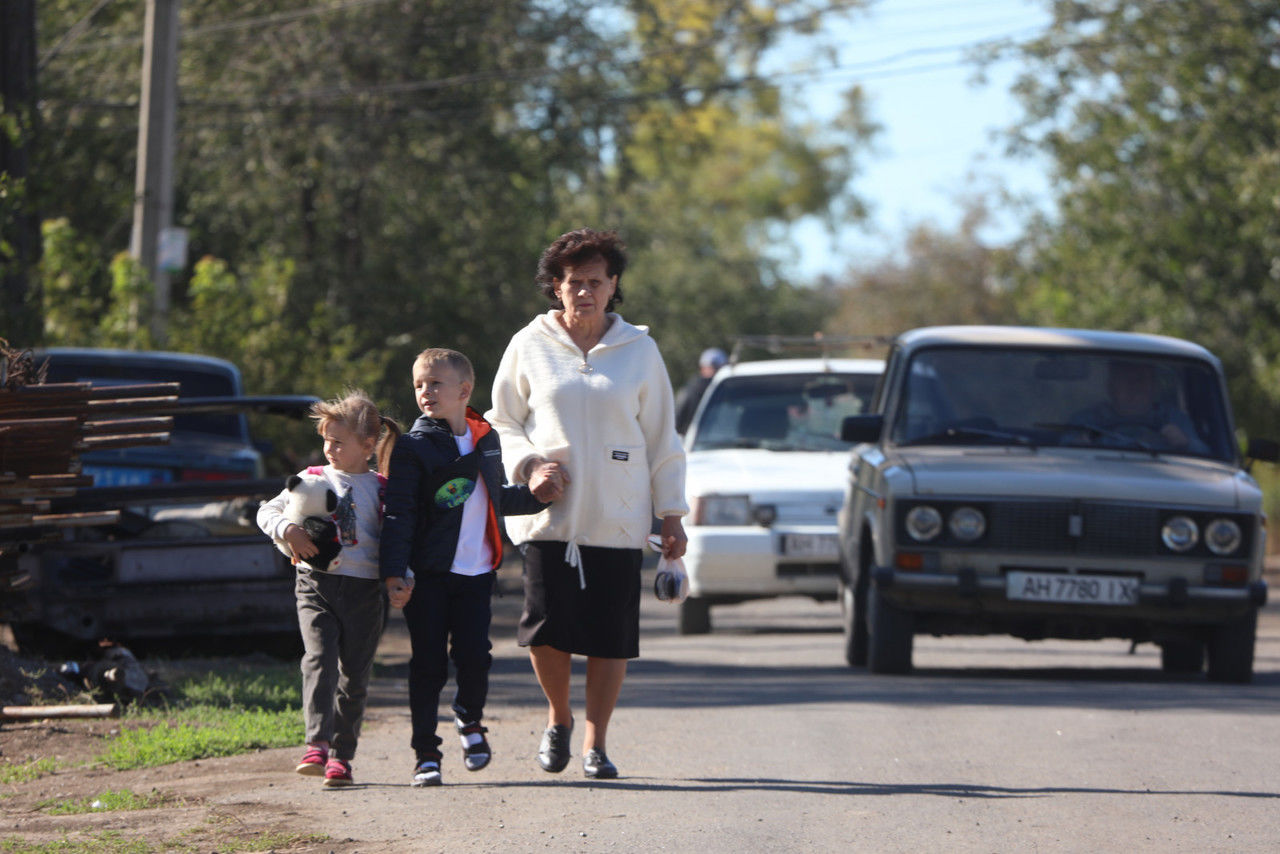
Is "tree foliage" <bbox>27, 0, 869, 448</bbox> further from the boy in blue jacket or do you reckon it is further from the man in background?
the boy in blue jacket

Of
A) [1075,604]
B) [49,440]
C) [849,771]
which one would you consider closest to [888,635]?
[1075,604]

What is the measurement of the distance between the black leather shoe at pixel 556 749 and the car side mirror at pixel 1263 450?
5.37m

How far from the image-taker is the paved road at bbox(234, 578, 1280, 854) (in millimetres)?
5711

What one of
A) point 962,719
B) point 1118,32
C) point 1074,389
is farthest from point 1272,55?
point 962,719

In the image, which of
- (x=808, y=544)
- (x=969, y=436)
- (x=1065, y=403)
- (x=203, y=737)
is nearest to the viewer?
(x=203, y=737)

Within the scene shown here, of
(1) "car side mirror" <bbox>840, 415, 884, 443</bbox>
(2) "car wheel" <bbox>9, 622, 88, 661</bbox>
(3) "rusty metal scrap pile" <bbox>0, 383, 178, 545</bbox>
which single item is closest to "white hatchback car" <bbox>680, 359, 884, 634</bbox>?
(1) "car side mirror" <bbox>840, 415, 884, 443</bbox>

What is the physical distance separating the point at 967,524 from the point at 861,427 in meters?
1.05

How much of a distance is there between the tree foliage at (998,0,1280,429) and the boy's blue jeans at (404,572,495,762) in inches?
751

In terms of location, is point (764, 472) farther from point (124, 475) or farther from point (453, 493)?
point (453, 493)

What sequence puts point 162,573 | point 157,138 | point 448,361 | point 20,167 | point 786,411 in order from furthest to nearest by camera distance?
point 157,138 → point 786,411 → point 20,167 → point 162,573 → point 448,361

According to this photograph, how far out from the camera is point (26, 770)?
7.00 m

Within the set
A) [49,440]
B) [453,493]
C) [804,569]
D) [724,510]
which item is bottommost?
[804,569]

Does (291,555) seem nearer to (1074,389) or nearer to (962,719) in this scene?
(962,719)

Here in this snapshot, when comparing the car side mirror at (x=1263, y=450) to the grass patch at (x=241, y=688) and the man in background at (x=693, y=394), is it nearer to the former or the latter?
the man in background at (x=693, y=394)
